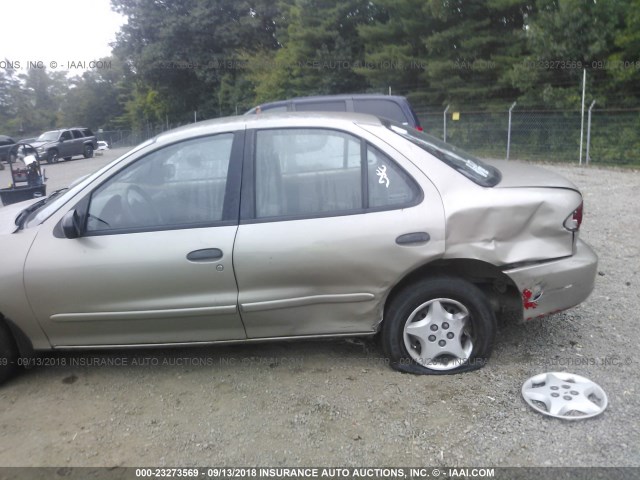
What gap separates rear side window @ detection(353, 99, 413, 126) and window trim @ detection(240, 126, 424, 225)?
562cm

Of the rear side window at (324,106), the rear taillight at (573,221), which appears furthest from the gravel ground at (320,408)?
the rear side window at (324,106)

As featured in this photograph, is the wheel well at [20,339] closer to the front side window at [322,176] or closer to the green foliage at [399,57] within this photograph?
the front side window at [322,176]

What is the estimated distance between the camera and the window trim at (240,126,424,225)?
341 cm

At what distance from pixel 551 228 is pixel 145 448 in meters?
2.66

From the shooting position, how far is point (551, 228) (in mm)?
3432

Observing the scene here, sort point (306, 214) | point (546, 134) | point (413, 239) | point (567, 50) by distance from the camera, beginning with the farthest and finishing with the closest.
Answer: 1. point (546, 134)
2. point (567, 50)
3. point (306, 214)
4. point (413, 239)

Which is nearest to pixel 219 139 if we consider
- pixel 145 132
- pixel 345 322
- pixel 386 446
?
pixel 345 322

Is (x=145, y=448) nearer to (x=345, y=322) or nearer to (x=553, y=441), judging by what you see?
(x=345, y=322)

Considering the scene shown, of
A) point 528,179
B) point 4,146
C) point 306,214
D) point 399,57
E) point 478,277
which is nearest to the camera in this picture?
point 306,214

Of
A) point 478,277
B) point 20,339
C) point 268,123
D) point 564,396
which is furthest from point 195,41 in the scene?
point 564,396

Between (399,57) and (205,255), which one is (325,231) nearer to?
(205,255)

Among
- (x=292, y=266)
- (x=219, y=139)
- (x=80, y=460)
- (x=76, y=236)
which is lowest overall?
(x=80, y=460)

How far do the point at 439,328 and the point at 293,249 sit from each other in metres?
1.04

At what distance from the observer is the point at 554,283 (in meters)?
3.46
